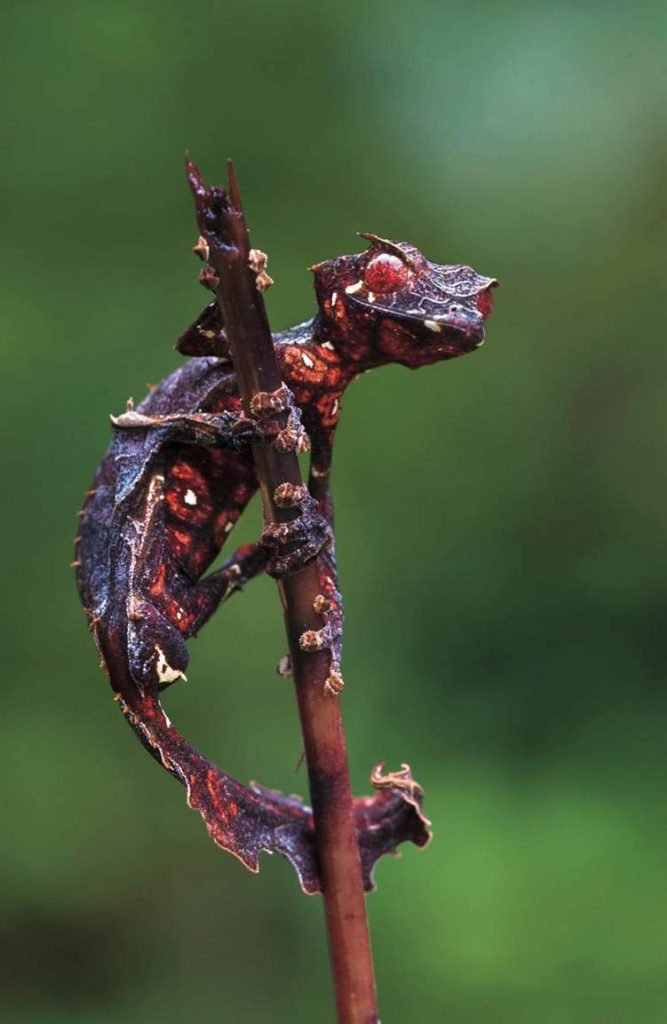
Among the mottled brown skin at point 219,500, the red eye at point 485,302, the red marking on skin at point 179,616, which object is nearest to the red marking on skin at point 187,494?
the mottled brown skin at point 219,500

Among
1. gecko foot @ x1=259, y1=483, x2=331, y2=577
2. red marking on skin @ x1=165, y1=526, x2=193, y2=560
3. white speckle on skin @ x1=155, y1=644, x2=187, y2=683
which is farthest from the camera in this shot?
red marking on skin @ x1=165, y1=526, x2=193, y2=560

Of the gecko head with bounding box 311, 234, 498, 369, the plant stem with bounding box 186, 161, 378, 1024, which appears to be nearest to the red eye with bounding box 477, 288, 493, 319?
the gecko head with bounding box 311, 234, 498, 369

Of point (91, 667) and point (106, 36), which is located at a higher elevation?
point (106, 36)

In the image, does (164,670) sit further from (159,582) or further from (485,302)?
(485,302)

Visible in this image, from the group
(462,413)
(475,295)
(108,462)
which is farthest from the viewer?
(462,413)

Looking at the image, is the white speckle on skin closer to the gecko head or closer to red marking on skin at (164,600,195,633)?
red marking on skin at (164,600,195,633)

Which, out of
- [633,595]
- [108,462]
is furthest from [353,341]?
[633,595]

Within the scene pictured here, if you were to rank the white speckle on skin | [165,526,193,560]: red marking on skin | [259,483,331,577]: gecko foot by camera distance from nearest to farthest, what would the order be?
[259,483,331,577]: gecko foot
the white speckle on skin
[165,526,193,560]: red marking on skin

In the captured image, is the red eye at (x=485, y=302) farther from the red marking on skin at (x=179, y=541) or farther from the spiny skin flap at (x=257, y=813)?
the spiny skin flap at (x=257, y=813)

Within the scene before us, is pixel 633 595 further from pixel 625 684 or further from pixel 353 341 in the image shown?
pixel 353 341
